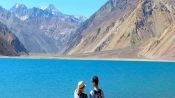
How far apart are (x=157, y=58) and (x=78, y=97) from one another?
182 metres

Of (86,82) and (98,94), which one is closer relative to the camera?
(98,94)

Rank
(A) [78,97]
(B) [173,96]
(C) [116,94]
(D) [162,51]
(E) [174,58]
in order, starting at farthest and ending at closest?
(D) [162,51] → (E) [174,58] → (C) [116,94] → (B) [173,96] → (A) [78,97]

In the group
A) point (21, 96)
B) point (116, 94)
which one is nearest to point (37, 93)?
point (21, 96)

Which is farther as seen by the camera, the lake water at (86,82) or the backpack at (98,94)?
the lake water at (86,82)

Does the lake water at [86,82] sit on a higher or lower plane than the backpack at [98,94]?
lower

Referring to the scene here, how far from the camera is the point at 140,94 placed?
47844mm

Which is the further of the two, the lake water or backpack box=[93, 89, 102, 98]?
the lake water

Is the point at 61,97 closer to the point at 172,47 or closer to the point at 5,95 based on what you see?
the point at 5,95

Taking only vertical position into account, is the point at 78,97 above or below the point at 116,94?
above

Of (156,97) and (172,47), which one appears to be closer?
(156,97)

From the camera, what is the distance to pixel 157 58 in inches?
7702

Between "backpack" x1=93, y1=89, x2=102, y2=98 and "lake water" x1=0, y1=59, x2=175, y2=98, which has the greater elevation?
"backpack" x1=93, y1=89, x2=102, y2=98

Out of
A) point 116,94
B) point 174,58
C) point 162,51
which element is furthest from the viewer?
point 162,51

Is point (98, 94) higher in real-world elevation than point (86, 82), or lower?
higher
